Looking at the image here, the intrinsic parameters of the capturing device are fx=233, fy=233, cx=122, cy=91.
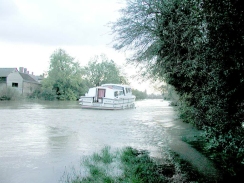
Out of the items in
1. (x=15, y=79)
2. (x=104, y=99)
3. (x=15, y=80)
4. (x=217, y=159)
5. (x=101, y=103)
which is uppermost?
(x=15, y=79)

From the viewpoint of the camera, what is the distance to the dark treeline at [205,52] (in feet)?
11.8

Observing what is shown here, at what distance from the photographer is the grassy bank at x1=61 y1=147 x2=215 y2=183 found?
4.35m

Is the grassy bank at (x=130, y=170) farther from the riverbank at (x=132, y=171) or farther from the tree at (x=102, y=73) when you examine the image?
the tree at (x=102, y=73)

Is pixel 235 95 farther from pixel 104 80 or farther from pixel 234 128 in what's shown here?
pixel 104 80

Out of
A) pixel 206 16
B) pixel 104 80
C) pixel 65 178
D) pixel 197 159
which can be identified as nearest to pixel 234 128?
pixel 197 159

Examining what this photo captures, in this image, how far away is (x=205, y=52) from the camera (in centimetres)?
428

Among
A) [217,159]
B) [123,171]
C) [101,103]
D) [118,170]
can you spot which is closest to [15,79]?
[101,103]

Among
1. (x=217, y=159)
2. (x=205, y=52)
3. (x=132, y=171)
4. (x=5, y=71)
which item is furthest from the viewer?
(x=5, y=71)

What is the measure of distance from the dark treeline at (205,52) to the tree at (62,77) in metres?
41.9

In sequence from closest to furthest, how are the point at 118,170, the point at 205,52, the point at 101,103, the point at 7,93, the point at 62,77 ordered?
1. the point at 205,52
2. the point at 118,170
3. the point at 101,103
4. the point at 7,93
5. the point at 62,77

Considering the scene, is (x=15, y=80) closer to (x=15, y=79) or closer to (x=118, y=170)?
(x=15, y=79)

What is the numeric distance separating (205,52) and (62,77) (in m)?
47.9

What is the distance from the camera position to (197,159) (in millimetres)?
5922

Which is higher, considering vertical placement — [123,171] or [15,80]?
[15,80]
